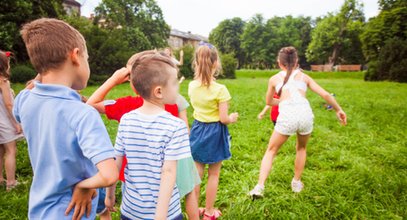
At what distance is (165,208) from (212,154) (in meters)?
1.41

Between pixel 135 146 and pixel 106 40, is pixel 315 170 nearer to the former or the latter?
pixel 135 146

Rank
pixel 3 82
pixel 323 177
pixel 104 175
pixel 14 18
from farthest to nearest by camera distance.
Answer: pixel 14 18 < pixel 323 177 < pixel 3 82 < pixel 104 175

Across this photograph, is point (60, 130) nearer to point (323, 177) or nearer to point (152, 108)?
point (152, 108)

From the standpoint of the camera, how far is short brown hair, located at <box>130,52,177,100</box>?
5.44ft

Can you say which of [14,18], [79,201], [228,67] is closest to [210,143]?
[79,201]

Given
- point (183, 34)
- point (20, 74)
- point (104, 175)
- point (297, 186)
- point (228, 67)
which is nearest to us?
point (104, 175)

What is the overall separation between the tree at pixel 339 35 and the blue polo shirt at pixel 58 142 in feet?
192

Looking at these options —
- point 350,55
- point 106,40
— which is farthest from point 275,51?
point 106,40

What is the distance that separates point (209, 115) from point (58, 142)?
1.78 meters

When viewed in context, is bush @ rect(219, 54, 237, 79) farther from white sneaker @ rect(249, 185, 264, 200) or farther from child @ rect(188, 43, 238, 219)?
child @ rect(188, 43, 238, 219)

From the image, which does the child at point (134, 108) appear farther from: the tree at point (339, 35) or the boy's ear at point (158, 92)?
the tree at point (339, 35)

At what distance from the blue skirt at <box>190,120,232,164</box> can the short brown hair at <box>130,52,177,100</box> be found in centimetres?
137

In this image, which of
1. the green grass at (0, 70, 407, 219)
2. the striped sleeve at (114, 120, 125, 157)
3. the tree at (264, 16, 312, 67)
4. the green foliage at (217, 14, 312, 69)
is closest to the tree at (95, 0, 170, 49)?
the green foliage at (217, 14, 312, 69)

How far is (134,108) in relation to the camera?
2379mm
